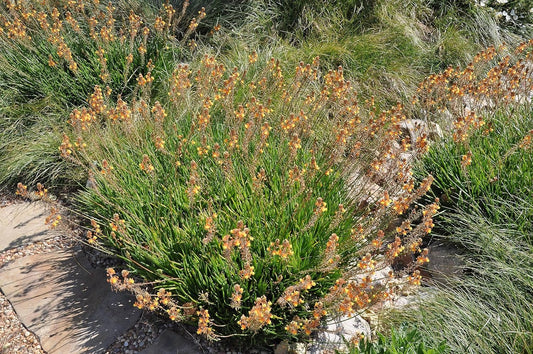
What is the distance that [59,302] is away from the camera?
115 inches

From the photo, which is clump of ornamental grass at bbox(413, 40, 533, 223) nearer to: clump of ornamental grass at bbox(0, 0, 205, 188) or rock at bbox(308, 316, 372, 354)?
rock at bbox(308, 316, 372, 354)

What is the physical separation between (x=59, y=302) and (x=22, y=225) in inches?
36.9

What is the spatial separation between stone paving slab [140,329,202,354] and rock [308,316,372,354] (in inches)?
26.0

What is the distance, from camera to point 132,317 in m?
2.80

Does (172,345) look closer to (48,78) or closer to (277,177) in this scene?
(277,177)

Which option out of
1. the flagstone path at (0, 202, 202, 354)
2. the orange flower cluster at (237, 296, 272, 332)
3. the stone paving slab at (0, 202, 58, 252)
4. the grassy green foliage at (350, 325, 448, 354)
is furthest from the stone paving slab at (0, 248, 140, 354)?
the grassy green foliage at (350, 325, 448, 354)

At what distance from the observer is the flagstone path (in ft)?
8.80

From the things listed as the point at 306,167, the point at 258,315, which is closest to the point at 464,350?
the point at 258,315

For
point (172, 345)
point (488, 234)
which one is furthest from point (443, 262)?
point (172, 345)

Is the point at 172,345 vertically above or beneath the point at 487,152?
beneath

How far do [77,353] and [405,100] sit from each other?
3.74 m

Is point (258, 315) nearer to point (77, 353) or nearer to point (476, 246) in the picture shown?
point (77, 353)

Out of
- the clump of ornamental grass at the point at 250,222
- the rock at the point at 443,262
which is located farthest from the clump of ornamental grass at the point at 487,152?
the clump of ornamental grass at the point at 250,222

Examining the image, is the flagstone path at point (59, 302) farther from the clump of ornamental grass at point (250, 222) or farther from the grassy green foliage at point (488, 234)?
the grassy green foliage at point (488, 234)
